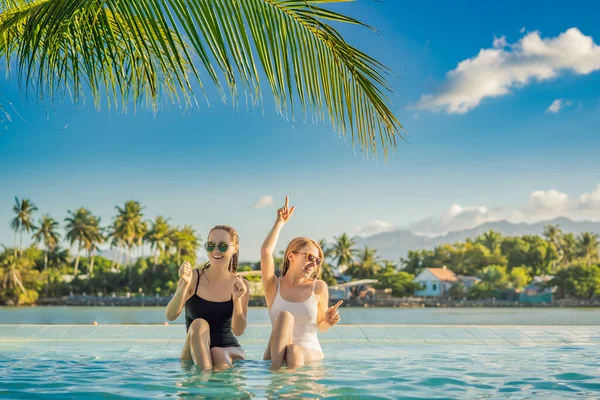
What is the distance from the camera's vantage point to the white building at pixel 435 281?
88.5 meters

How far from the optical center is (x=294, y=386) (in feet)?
14.3

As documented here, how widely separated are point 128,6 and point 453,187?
15507cm

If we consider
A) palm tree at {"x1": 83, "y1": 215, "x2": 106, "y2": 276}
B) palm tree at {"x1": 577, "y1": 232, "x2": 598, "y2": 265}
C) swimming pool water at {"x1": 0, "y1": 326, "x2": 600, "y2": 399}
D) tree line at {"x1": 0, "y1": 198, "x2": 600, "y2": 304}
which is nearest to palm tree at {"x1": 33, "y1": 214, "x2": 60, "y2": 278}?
tree line at {"x1": 0, "y1": 198, "x2": 600, "y2": 304}

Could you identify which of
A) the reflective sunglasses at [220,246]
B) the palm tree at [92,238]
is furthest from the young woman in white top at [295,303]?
the palm tree at [92,238]

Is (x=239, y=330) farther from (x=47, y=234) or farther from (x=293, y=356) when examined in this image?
(x=47, y=234)

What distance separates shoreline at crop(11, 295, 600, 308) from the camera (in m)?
84.1

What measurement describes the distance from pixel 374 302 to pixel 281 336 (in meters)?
84.0

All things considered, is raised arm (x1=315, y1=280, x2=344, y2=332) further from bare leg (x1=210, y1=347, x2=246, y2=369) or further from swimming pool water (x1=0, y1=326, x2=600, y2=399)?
bare leg (x1=210, y1=347, x2=246, y2=369)

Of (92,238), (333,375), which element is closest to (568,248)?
(92,238)

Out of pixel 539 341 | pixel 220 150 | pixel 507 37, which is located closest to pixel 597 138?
pixel 507 37

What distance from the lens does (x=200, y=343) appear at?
489 cm

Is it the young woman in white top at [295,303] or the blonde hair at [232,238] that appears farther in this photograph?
the blonde hair at [232,238]

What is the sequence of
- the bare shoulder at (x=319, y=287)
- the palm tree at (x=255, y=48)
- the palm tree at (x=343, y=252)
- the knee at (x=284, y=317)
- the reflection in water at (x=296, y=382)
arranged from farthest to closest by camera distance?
the palm tree at (x=343, y=252) → the bare shoulder at (x=319, y=287) → the knee at (x=284, y=317) → the reflection in water at (x=296, y=382) → the palm tree at (x=255, y=48)

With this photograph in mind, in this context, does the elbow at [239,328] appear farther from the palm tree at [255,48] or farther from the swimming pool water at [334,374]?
the palm tree at [255,48]
